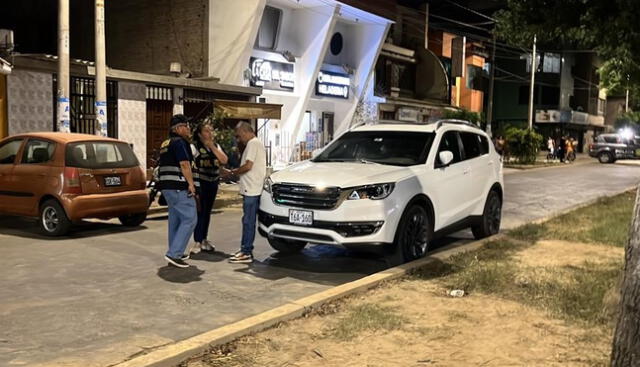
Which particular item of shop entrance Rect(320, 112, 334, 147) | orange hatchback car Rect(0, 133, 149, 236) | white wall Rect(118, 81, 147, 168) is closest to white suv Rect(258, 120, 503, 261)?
orange hatchback car Rect(0, 133, 149, 236)

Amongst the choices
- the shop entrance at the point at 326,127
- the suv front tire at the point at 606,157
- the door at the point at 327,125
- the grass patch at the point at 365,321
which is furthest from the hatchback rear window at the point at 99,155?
the suv front tire at the point at 606,157

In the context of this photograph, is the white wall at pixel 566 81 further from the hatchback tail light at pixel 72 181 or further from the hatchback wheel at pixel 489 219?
the hatchback tail light at pixel 72 181

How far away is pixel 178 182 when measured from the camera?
7.18m

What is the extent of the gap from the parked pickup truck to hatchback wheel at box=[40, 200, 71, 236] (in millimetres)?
38563

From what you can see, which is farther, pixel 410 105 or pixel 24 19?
pixel 410 105

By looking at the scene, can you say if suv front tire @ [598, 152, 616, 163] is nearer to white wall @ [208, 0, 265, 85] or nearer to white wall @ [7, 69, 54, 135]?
white wall @ [208, 0, 265, 85]

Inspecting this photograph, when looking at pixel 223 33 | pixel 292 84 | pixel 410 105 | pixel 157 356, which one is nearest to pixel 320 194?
pixel 157 356

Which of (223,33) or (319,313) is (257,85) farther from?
(319,313)

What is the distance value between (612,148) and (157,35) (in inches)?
1203

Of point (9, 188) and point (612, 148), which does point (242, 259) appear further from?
point (612, 148)

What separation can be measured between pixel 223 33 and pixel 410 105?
1553cm

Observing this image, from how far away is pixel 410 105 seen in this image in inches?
1371

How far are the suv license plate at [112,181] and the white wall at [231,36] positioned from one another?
39.5 feet

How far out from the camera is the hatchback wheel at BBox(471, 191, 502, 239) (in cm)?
984
